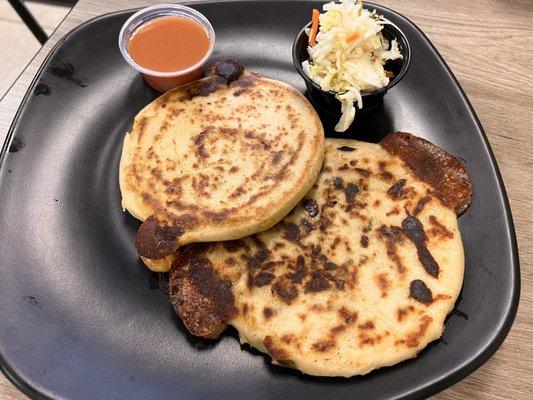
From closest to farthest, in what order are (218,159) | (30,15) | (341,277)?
(341,277)
(218,159)
(30,15)

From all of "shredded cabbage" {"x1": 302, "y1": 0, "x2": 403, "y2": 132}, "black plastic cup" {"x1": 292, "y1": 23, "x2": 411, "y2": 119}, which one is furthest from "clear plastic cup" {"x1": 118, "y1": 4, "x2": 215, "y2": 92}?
"shredded cabbage" {"x1": 302, "y1": 0, "x2": 403, "y2": 132}

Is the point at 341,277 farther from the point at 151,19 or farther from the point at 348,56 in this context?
the point at 151,19

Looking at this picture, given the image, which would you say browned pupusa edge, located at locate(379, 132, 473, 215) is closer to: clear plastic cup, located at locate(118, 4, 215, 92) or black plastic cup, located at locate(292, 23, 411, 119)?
black plastic cup, located at locate(292, 23, 411, 119)

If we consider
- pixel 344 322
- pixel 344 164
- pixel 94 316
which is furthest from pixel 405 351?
pixel 94 316

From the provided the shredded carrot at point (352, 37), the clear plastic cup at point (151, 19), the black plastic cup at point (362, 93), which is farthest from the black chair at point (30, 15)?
the shredded carrot at point (352, 37)

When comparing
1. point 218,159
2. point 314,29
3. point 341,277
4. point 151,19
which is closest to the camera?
point 341,277

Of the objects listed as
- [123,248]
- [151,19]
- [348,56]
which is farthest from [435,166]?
[151,19]
